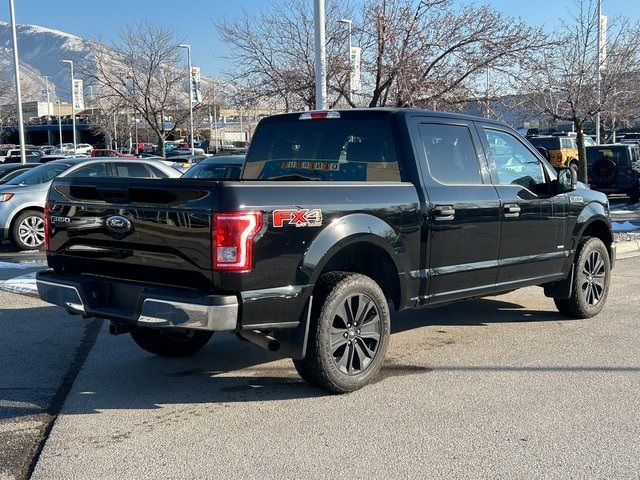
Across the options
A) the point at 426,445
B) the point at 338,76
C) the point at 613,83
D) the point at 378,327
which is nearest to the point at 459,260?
the point at 378,327

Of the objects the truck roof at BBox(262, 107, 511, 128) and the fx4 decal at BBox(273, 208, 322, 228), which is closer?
the fx4 decal at BBox(273, 208, 322, 228)

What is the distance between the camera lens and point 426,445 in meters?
4.12

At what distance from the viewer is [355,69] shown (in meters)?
12.4

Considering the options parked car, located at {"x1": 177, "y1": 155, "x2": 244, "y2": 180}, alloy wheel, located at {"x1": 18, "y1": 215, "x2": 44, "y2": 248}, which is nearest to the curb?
parked car, located at {"x1": 177, "y1": 155, "x2": 244, "y2": 180}

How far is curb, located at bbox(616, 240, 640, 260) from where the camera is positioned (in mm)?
12250

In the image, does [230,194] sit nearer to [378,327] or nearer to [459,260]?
[378,327]

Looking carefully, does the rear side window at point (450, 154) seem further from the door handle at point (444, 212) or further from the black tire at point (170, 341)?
the black tire at point (170, 341)

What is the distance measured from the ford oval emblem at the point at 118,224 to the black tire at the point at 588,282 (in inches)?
179

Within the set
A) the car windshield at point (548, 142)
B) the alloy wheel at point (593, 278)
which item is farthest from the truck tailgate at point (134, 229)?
the car windshield at point (548, 142)

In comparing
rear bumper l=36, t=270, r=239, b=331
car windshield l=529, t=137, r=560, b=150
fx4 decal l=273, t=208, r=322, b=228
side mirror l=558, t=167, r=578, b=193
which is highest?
car windshield l=529, t=137, r=560, b=150

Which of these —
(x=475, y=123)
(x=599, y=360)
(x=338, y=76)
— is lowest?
(x=599, y=360)

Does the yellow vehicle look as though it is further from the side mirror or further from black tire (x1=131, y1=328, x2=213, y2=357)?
black tire (x1=131, y1=328, x2=213, y2=357)

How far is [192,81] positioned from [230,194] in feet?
86.6

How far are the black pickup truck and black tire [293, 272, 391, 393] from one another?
0.4 inches
